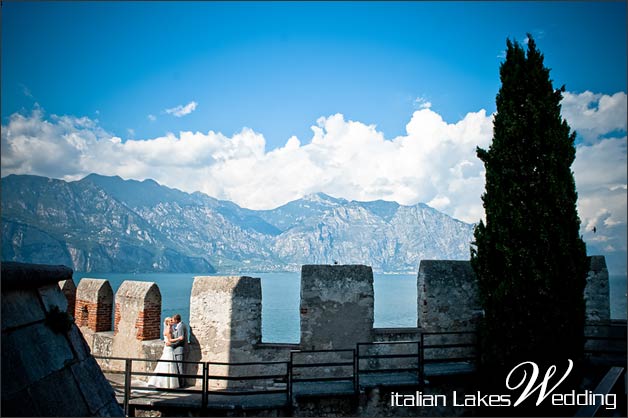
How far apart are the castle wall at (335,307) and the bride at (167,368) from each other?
2968 mm

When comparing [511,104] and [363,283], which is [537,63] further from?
[363,283]

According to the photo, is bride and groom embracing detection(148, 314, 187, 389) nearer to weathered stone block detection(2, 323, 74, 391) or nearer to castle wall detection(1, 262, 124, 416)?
castle wall detection(1, 262, 124, 416)

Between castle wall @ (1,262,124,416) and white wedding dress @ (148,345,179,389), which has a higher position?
castle wall @ (1,262,124,416)

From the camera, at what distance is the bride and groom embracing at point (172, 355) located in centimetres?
937

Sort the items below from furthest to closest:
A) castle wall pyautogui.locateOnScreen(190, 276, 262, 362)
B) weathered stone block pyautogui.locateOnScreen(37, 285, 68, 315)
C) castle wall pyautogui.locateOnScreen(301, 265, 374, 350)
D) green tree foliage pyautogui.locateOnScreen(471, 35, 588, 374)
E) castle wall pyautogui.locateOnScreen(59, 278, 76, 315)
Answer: castle wall pyautogui.locateOnScreen(59, 278, 76, 315), castle wall pyautogui.locateOnScreen(301, 265, 374, 350), castle wall pyautogui.locateOnScreen(190, 276, 262, 362), green tree foliage pyautogui.locateOnScreen(471, 35, 588, 374), weathered stone block pyautogui.locateOnScreen(37, 285, 68, 315)

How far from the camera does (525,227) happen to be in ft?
29.6

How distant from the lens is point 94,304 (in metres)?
10.8

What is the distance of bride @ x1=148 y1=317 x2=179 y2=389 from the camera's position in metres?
9.35

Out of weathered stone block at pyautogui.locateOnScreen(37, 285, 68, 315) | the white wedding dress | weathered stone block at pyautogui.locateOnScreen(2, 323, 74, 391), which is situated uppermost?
weathered stone block at pyautogui.locateOnScreen(37, 285, 68, 315)

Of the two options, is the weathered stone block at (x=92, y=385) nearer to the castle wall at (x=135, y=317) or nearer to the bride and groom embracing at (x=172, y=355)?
the bride and groom embracing at (x=172, y=355)

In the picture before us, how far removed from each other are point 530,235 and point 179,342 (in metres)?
8.13

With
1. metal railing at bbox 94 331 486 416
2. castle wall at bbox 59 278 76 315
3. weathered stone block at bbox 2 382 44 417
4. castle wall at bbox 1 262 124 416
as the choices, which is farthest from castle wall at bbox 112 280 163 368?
weathered stone block at bbox 2 382 44 417

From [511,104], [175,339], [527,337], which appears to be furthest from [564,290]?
[175,339]

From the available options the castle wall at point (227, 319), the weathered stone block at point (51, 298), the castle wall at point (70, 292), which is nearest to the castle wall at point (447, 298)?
the castle wall at point (227, 319)
